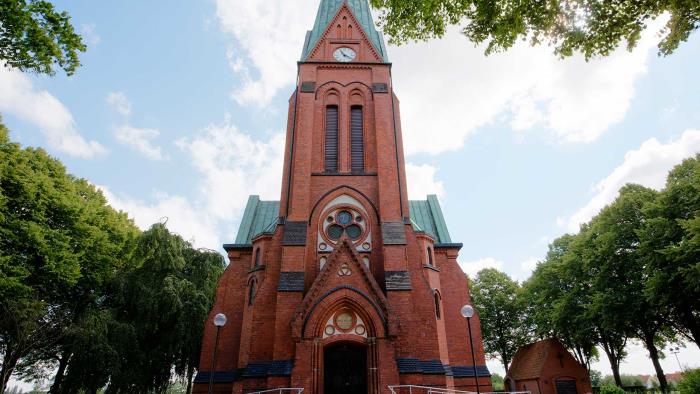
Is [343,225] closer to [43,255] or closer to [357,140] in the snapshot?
[357,140]

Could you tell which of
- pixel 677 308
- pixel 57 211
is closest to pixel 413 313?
pixel 677 308

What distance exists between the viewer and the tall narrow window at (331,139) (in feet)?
65.5

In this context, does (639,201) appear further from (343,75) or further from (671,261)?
(343,75)

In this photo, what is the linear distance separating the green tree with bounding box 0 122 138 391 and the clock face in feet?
53.0

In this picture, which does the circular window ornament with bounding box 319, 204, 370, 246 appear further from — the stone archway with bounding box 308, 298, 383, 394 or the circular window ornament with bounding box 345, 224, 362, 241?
the stone archway with bounding box 308, 298, 383, 394

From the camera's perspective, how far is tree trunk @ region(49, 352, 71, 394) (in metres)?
19.4

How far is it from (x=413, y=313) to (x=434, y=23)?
10.4 m

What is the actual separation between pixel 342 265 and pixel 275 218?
9.21 metres

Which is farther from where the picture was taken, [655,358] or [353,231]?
[655,358]

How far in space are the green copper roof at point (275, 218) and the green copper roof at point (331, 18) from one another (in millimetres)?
9296

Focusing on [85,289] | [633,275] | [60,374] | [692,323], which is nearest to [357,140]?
[633,275]

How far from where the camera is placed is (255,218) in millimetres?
24266

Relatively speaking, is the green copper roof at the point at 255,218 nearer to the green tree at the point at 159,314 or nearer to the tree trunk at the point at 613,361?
the green tree at the point at 159,314

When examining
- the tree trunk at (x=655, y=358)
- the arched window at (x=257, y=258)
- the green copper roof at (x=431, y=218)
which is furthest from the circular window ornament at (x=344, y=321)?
the tree trunk at (x=655, y=358)
